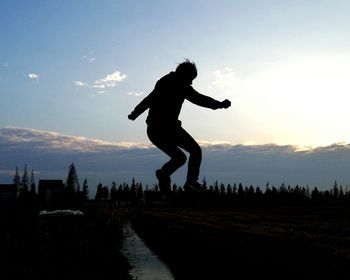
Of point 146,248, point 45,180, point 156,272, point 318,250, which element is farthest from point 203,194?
point 45,180

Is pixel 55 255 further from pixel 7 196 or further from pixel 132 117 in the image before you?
pixel 7 196

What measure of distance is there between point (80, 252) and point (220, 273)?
10626 mm

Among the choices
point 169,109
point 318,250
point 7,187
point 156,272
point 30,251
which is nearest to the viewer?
point 169,109

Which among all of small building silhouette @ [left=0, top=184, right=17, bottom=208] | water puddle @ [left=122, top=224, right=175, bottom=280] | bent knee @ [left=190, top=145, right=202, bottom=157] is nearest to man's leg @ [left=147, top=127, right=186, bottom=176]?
bent knee @ [left=190, top=145, right=202, bottom=157]

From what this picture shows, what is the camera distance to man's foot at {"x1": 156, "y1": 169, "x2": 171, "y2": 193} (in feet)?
19.7

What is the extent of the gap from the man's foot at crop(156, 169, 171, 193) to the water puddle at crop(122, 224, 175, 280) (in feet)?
122

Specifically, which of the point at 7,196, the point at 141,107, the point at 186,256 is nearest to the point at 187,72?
the point at 141,107

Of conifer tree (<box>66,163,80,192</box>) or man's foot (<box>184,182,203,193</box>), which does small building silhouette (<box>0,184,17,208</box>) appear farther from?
man's foot (<box>184,182,203,193</box>)

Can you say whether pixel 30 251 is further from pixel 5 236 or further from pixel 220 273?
pixel 220 273

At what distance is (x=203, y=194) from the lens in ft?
19.9

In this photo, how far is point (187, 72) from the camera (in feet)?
19.5

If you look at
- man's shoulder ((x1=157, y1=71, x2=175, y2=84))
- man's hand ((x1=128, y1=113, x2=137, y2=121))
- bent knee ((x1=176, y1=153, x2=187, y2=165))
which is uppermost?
man's shoulder ((x1=157, y1=71, x2=175, y2=84))

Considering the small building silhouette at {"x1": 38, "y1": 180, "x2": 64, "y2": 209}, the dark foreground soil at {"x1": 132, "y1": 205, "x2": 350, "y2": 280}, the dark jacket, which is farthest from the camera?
the small building silhouette at {"x1": 38, "y1": 180, "x2": 64, "y2": 209}

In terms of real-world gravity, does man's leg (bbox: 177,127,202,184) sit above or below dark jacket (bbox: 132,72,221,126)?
below
